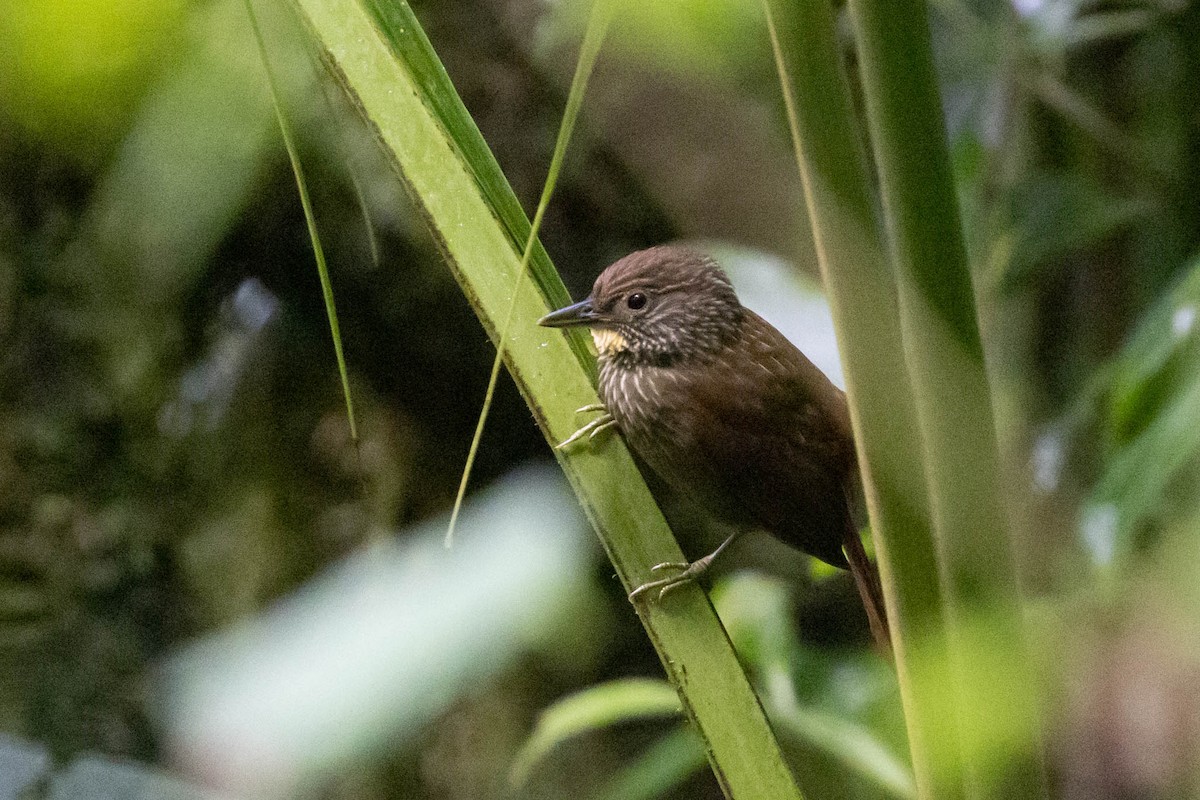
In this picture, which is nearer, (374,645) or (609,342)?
(374,645)

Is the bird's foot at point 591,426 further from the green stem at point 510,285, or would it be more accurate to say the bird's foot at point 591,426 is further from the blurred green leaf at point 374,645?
the blurred green leaf at point 374,645

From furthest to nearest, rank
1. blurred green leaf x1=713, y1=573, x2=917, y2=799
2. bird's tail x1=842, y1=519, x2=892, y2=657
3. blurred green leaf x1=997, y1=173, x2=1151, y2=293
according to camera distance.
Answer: blurred green leaf x1=997, y1=173, x2=1151, y2=293, blurred green leaf x1=713, y1=573, x2=917, y2=799, bird's tail x1=842, y1=519, x2=892, y2=657

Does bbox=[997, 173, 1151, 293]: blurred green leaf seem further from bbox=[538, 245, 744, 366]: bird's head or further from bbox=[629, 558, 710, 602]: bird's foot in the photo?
bbox=[629, 558, 710, 602]: bird's foot

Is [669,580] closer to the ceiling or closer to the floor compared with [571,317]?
closer to the floor

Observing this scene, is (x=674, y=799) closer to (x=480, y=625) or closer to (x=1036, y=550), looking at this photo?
(x=1036, y=550)

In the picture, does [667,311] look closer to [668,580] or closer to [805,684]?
[668,580]

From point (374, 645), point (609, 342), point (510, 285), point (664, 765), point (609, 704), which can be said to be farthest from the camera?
point (664, 765)

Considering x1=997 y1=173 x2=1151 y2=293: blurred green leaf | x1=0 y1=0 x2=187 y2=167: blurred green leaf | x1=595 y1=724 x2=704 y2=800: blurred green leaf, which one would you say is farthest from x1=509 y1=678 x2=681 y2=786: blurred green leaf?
x1=997 y1=173 x2=1151 y2=293: blurred green leaf

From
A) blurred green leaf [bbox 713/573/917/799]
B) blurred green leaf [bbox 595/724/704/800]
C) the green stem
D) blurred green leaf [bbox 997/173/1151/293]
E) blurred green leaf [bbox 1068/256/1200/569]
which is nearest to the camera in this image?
the green stem

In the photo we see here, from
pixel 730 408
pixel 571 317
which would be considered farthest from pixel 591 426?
pixel 730 408
